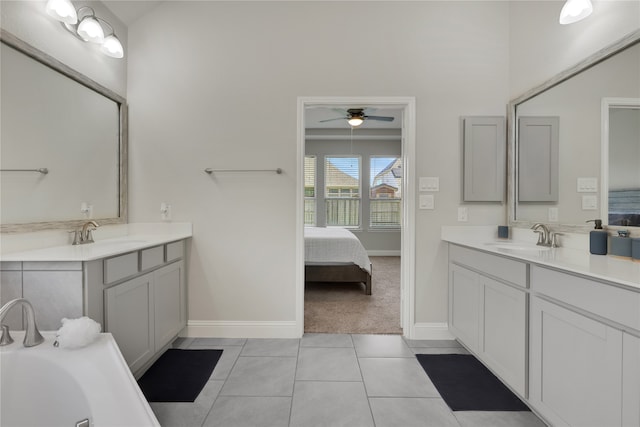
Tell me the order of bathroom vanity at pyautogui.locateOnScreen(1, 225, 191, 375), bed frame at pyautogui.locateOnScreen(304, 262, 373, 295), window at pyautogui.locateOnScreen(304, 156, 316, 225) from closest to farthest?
1. bathroom vanity at pyautogui.locateOnScreen(1, 225, 191, 375)
2. bed frame at pyautogui.locateOnScreen(304, 262, 373, 295)
3. window at pyautogui.locateOnScreen(304, 156, 316, 225)

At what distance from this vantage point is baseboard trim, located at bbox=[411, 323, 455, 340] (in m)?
2.64

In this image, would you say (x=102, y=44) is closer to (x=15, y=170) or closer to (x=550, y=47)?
(x=15, y=170)

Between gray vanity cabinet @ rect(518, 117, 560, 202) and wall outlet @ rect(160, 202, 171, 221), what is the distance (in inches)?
119

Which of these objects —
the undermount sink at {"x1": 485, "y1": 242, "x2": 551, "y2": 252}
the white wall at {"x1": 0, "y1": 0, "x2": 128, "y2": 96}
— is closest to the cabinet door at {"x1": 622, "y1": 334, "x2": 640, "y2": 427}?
the undermount sink at {"x1": 485, "y1": 242, "x2": 551, "y2": 252}

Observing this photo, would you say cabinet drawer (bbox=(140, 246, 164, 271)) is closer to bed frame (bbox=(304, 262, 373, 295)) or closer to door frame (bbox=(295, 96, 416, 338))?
door frame (bbox=(295, 96, 416, 338))

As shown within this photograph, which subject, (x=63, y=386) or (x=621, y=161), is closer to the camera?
(x=63, y=386)

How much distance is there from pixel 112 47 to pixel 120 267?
1761 mm

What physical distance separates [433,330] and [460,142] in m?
1.69

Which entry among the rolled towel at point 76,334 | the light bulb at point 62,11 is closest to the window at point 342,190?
the light bulb at point 62,11

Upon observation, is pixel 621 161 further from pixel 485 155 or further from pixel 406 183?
pixel 406 183

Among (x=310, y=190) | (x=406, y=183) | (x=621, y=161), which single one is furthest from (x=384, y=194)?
(x=621, y=161)

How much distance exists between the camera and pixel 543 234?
2178 millimetres

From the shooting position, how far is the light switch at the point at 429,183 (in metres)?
2.64

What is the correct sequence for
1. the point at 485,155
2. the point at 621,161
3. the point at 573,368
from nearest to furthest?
the point at 573,368 → the point at 621,161 → the point at 485,155
